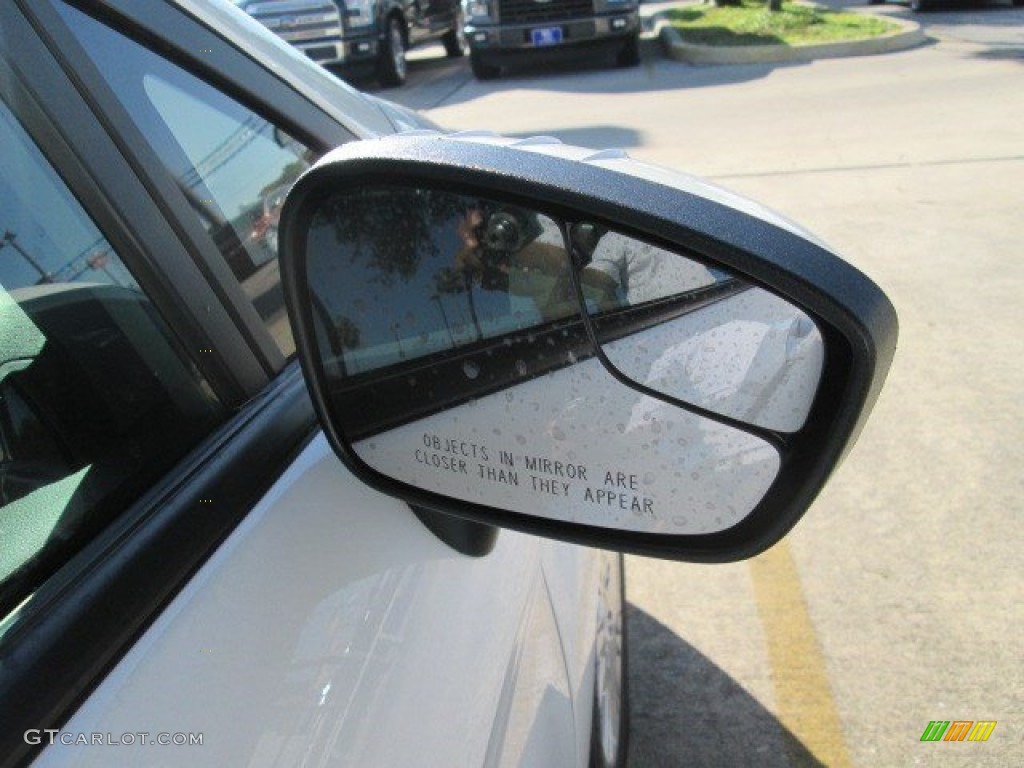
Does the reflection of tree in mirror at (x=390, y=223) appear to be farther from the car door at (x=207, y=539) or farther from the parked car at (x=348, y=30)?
the parked car at (x=348, y=30)

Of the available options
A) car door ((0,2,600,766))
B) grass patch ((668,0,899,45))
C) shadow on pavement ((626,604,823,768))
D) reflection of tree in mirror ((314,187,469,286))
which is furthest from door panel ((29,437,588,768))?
grass patch ((668,0,899,45))

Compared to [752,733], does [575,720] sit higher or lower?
higher

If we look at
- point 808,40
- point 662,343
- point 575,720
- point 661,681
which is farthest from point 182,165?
point 808,40

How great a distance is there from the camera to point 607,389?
3.39ft

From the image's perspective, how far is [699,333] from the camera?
994 mm

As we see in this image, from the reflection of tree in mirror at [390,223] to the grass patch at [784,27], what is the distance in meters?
13.2

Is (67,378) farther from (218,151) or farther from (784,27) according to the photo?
(784,27)

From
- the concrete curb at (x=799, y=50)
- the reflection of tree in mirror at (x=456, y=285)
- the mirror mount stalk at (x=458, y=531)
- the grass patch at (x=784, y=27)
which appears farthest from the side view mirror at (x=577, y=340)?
the grass patch at (x=784, y=27)

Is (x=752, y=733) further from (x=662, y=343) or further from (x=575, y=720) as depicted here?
(x=662, y=343)

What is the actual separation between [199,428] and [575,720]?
932 mm

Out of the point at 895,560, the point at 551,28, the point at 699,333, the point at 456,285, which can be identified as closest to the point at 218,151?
the point at 456,285

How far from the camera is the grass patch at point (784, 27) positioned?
1327 centimetres

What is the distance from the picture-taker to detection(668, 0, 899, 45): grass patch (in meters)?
13.3

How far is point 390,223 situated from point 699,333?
362 millimetres
